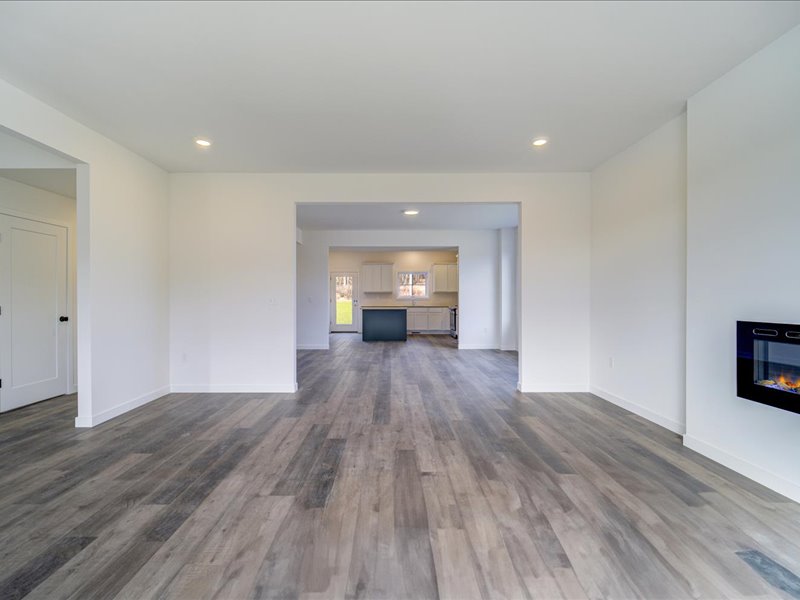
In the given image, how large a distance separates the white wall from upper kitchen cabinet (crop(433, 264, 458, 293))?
10.5 ft

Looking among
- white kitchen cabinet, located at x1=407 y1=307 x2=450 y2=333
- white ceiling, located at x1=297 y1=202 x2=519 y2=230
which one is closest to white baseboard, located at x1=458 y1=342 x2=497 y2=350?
white ceiling, located at x1=297 y1=202 x2=519 y2=230

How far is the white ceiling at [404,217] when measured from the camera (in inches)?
222

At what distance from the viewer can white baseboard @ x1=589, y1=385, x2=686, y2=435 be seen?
2.94 m

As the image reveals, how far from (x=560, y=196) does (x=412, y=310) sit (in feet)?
23.0

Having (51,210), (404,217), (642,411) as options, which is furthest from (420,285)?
(51,210)

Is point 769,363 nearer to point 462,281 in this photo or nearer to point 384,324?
point 462,281

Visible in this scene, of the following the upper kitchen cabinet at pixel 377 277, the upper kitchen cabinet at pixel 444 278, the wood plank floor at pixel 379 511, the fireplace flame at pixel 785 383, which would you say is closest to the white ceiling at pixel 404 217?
the wood plank floor at pixel 379 511

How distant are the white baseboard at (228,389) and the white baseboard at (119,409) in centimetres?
17

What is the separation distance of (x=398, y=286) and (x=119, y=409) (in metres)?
8.66

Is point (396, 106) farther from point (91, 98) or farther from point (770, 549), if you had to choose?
point (770, 549)

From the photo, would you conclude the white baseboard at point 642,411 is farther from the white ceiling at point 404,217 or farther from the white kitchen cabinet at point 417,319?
the white kitchen cabinet at point 417,319

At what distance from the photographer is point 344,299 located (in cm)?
1184

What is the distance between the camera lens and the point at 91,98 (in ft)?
8.50

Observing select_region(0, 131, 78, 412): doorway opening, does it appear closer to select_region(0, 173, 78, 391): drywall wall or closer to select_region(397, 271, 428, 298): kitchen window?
select_region(0, 173, 78, 391): drywall wall
